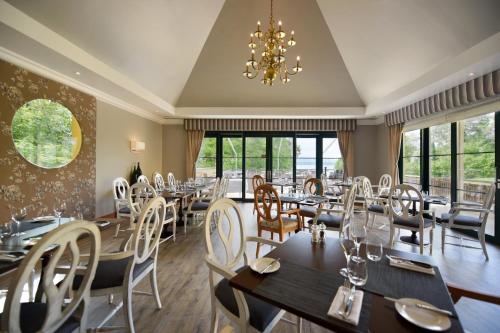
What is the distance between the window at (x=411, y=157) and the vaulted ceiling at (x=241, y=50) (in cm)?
104

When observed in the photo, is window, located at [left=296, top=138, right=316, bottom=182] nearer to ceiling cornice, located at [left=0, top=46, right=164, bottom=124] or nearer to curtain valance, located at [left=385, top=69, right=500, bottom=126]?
curtain valance, located at [left=385, top=69, right=500, bottom=126]

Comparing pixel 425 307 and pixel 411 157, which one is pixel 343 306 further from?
pixel 411 157

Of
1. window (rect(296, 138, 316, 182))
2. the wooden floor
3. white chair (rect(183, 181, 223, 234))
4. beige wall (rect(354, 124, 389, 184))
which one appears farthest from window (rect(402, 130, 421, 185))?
white chair (rect(183, 181, 223, 234))

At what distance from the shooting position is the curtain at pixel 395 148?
246 inches

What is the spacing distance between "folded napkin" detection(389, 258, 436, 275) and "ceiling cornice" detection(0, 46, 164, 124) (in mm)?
A: 4731

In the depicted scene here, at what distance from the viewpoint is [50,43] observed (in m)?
2.98

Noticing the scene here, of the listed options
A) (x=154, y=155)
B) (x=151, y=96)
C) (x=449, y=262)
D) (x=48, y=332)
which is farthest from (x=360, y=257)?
(x=154, y=155)

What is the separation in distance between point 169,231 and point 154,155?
3565mm

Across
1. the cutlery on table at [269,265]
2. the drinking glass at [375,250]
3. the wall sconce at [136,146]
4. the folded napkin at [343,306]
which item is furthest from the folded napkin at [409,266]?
the wall sconce at [136,146]

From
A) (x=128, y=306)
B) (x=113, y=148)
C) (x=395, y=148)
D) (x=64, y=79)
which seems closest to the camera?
(x=128, y=306)

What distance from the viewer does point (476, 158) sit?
4250 mm

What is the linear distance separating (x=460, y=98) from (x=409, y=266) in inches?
174

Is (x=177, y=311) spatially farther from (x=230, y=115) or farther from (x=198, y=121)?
(x=198, y=121)

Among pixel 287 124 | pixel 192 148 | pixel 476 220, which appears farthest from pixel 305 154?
pixel 476 220
